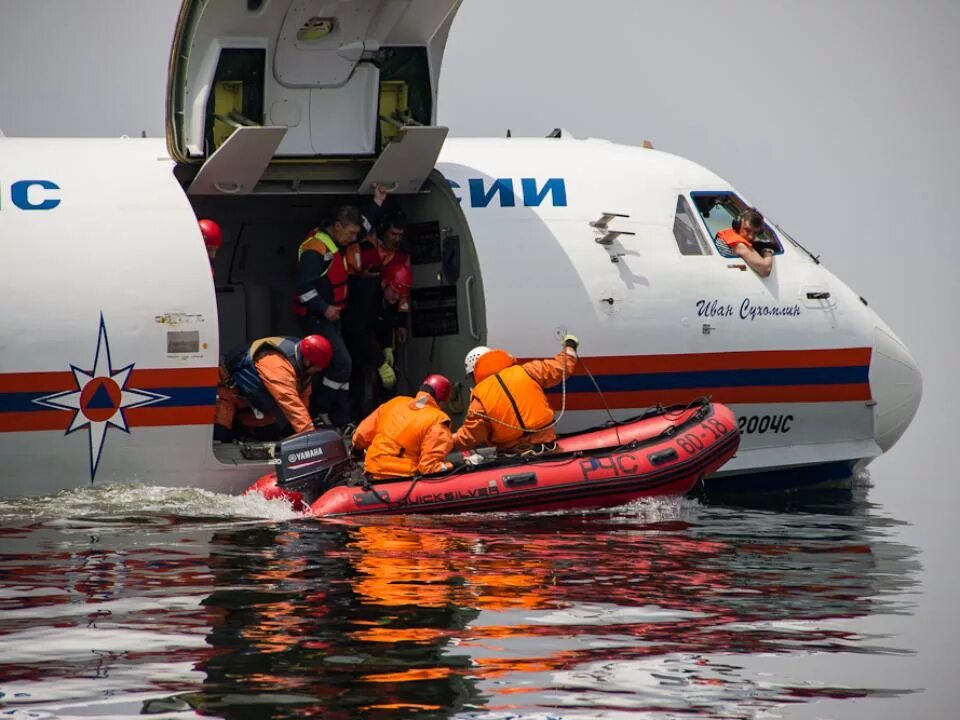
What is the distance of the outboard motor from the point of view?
1456 cm

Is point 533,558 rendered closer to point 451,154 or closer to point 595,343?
point 595,343

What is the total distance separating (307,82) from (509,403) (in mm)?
3698

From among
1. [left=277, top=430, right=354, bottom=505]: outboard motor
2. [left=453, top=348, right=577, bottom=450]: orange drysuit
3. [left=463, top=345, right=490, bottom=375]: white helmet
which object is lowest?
[left=277, top=430, right=354, bottom=505]: outboard motor

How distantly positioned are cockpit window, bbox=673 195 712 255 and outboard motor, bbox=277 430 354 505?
14.0ft

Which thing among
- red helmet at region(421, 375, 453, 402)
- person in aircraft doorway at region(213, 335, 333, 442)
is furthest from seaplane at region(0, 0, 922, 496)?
red helmet at region(421, 375, 453, 402)

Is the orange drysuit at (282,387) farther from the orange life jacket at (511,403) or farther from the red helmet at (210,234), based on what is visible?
the orange life jacket at (511,403)

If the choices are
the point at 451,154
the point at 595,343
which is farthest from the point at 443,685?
the point at 451,154

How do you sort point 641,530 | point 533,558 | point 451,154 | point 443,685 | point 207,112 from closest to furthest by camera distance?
point 443,685
point 533,558
point 641,530
point 207,112
point 451,154

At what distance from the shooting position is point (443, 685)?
27.9ft

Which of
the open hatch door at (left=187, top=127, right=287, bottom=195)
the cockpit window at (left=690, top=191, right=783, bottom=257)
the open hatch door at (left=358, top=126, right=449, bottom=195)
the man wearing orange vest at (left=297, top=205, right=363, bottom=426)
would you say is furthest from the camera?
the cockpit window at (left=690, top=191, right=783, bottom=257)

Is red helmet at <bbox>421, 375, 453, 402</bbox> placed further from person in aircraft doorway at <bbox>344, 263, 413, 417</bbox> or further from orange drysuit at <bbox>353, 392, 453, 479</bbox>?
person in aircraft doorway at <bbox>344, 263, 413, 417</bbox>

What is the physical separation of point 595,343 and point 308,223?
3750 mm

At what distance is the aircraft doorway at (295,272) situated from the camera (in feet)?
52.7

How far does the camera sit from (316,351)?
49.8 ft
